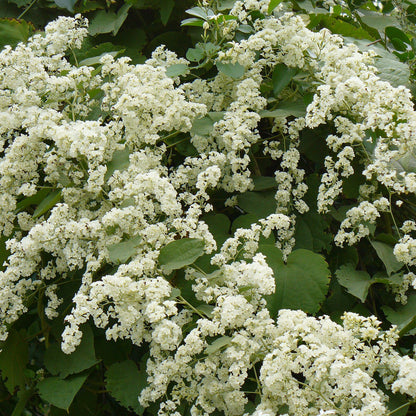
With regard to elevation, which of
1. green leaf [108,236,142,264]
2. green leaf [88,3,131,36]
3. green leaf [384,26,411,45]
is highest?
green leaf [384,26,411,45]

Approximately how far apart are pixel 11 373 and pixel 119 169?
0.91 m

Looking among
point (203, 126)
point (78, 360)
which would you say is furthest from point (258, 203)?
point (78, 360)

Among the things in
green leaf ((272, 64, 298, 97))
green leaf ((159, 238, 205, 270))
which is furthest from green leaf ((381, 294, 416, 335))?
green leaf ((272, 64, 298, 97))

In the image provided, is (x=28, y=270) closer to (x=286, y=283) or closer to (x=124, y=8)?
(x=286, y=283)

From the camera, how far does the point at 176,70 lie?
254 centimetres

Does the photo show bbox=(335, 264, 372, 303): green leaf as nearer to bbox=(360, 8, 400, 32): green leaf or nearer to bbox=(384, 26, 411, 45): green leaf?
bbox=(384, 26, 411, 45): green leaf

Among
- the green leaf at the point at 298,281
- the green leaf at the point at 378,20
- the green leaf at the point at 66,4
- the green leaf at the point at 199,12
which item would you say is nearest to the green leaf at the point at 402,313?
the green leaf at the point at 298,281

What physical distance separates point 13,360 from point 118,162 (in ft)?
2.88

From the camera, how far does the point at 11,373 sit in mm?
2436

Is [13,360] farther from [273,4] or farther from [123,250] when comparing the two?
[273,4]

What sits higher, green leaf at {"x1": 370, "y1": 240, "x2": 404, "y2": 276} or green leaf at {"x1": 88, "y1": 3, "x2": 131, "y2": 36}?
green leaf at {"x1": 88, "y1": 3, "x2": 131, "y2": 36}

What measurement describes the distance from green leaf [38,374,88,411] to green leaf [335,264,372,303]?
955 mm

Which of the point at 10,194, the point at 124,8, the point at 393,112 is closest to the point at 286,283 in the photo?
the point at 393,112

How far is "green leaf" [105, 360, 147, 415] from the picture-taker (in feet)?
7.07
